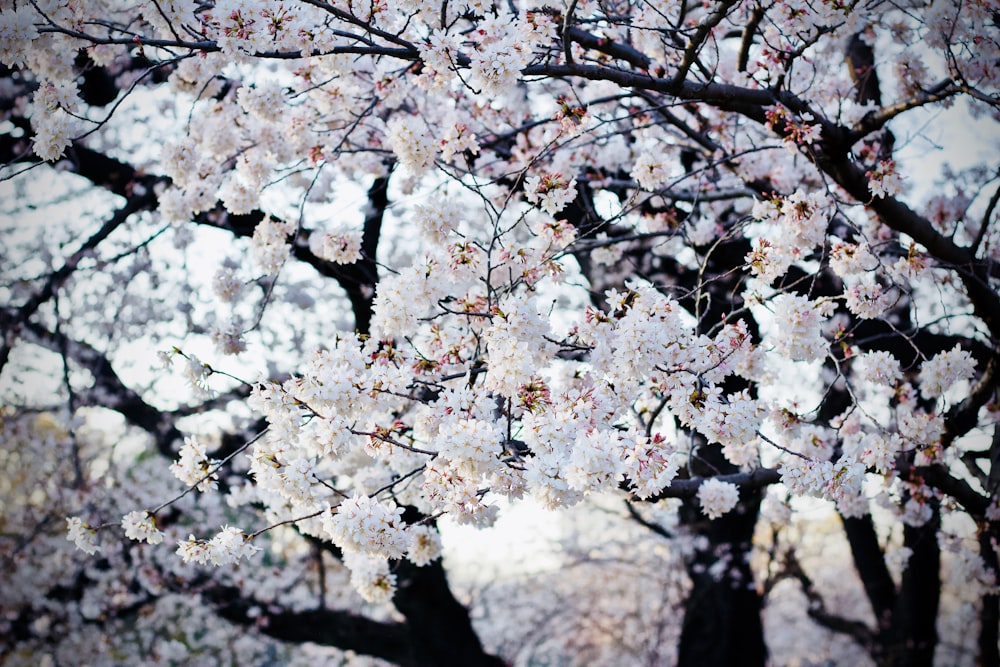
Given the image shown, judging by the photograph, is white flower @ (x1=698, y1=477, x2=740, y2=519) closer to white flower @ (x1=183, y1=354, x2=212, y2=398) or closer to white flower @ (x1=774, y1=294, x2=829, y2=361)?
white flower @ (x1=774, y1=294, x2=829, y2=361)

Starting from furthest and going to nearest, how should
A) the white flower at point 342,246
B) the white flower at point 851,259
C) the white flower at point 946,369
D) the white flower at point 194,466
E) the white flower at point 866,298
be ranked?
1. the white flower at point 342,246
2. the white flower at point 946,369
3. the white flower at point 866,298
4. the white flower at point 851,259
5. the white flower at point 194,466

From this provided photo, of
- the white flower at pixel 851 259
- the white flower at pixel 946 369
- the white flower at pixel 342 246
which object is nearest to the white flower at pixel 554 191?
the white flower at pixel 342 246

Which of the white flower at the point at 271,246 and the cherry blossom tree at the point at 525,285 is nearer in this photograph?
the cherry blossom tree at the point at 525,285

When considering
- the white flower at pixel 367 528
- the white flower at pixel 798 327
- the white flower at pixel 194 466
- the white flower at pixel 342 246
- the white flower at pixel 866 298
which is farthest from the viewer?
the white flower at pixel 342 246

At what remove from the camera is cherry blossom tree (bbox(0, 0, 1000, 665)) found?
2.86 m

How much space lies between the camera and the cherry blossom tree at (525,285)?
112 inches

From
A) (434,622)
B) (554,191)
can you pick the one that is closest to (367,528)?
(554,191)

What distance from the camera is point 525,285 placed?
135 inches

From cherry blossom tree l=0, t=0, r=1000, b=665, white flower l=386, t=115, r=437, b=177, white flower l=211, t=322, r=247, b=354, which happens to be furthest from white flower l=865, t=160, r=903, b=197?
white flower l=211, t=322, r=247, b=354

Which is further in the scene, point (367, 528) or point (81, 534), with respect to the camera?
point (81, 534)

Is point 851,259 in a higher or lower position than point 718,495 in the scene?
higher

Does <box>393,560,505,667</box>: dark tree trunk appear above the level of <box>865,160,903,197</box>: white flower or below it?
below

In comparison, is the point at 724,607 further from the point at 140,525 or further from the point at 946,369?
the point at 140,525

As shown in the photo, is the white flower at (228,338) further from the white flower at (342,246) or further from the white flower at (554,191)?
the white flower at (554,191)
